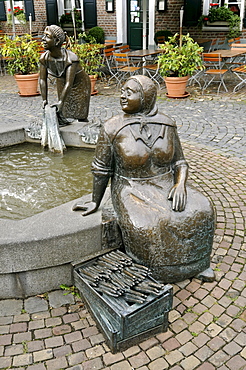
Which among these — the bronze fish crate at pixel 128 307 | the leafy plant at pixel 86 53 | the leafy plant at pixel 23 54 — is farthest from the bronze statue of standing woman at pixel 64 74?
the leafy plant at pixel 23 54

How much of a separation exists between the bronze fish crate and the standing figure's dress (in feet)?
10.9

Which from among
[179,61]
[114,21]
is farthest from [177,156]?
[114,21]

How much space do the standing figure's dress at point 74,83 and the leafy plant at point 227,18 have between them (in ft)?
33.6

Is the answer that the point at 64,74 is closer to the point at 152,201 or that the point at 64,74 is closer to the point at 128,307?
the point at 152,201

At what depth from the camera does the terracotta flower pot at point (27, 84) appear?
10484 millimetres

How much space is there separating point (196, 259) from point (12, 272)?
1464 mm

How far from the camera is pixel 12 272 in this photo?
322 cm

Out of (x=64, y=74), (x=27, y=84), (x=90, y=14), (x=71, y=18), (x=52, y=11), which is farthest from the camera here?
(x=52, y=11)

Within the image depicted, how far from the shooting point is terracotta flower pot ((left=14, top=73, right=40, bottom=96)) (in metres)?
10.5

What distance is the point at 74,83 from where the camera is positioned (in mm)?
5816

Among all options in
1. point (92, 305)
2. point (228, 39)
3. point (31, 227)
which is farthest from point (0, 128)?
point (228, 39)

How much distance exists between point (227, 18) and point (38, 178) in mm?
11983

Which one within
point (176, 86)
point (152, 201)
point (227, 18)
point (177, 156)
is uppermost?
point (227, 18)

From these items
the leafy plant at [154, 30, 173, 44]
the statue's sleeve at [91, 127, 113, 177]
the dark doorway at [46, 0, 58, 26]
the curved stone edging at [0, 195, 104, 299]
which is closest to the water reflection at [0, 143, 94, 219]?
the curved stone edging at [0, 195, 104, 299]
